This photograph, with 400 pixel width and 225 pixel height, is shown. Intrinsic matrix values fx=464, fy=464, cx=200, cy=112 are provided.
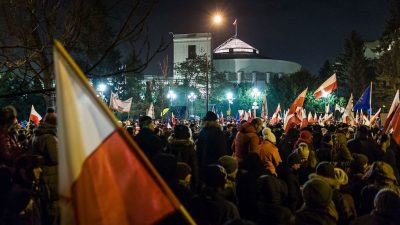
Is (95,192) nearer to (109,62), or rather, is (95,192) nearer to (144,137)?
(144,137)

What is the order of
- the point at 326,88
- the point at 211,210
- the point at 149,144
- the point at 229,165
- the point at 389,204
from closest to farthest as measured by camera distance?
the point at 389,204, the point at 211,210, the point at 229,165, the point at 149,144, the point at 326,88

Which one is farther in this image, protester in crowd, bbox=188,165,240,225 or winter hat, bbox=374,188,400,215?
protester in crowd, bbox=188,165,240,225

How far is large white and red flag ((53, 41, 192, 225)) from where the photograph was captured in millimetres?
2455

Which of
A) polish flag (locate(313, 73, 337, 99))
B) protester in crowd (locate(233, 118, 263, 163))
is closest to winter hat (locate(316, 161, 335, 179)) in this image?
protester in crowd (locate(233, 118, 263, 163))

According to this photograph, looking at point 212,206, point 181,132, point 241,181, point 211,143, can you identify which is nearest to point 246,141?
point 211,143

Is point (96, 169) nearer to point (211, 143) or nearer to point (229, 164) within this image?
point (229, 164)

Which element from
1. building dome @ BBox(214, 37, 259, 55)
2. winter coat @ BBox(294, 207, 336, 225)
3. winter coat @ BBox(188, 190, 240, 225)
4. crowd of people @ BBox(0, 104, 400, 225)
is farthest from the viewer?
building dome @ BBox(214, 37, 259, 55)

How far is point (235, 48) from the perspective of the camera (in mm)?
113438

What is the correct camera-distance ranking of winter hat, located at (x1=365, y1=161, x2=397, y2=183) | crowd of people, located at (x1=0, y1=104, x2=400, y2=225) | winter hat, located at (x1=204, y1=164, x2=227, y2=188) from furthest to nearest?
winter hat, located at (x1=365, y1=161, x2=397, y2=183) < winter hat, located at (x1=204, y1=164, x2=227, y2=188) < crowd of people, located at (x1=0, y1=104, x2=400, y2=225)

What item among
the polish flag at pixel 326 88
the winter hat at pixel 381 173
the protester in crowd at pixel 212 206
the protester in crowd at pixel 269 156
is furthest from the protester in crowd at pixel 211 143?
the polish flag at pixel 326 88

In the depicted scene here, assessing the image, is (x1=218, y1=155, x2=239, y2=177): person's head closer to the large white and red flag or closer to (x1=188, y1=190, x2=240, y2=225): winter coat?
(x1=188, y1=190, x2=240, y2=225): winter coat

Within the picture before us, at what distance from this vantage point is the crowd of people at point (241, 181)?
14.4 feet

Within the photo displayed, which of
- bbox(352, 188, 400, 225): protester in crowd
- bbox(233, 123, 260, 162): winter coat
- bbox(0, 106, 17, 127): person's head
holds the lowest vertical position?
bbox(352, 188, 400, 225): protester in crowd

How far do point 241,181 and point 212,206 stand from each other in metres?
1.94
